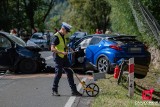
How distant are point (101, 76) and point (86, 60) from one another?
11.7 feet

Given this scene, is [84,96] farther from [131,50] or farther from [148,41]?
[148,41]

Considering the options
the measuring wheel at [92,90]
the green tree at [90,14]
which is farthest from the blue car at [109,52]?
the green tree at [90,14]

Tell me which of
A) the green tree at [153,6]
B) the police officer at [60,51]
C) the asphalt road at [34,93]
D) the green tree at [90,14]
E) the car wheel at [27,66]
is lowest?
the asphalt road at [34,93]

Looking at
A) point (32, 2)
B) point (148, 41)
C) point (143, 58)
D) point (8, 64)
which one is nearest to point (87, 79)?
point (143, 58)

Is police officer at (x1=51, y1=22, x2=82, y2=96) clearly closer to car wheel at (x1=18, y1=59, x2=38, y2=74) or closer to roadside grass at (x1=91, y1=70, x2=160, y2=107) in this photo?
roadside grass at (x1=91, y1=70, x2=160, y2=107)

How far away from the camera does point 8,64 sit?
54.6ft

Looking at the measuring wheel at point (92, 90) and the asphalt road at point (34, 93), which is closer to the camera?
the asphalt road at point (34, 93)

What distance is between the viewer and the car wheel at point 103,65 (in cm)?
1558

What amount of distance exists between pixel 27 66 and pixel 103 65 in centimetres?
311

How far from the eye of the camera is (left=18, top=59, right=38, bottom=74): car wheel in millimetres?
16828

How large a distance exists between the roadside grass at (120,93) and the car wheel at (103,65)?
25.1 inches


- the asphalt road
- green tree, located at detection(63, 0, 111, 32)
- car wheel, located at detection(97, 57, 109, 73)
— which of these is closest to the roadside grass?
the asphalt road

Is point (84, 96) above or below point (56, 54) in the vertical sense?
below

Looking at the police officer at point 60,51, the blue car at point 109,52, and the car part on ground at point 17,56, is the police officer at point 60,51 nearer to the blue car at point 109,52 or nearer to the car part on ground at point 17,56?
the blue car at point 109,52
